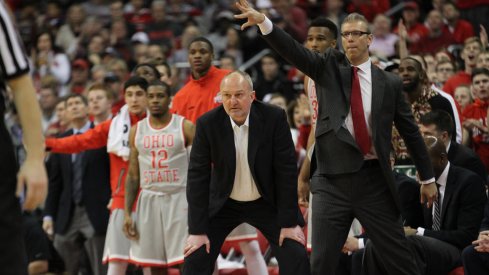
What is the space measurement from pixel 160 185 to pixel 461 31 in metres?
6.87

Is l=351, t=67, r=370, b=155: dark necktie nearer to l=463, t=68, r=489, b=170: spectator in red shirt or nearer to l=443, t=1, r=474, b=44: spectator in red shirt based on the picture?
l=463, t=68, r=489, b=170: spectator in red shirt

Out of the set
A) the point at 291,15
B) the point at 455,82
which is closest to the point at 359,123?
the point at 455,82

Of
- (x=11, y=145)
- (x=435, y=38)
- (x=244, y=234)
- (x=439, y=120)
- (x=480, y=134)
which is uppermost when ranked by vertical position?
(x=435, y=38)

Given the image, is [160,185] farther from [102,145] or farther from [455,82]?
[455,82]

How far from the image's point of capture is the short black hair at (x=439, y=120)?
791cm

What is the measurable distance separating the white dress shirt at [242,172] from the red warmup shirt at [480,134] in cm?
305

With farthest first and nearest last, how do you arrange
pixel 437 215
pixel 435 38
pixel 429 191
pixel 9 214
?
pixel 435 38, pixel 437 215, pixel 429 191, pixel 9 214

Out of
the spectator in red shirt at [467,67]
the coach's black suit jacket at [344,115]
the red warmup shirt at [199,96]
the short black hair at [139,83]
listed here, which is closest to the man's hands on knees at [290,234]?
the coach's black suit jacket at [344,115]

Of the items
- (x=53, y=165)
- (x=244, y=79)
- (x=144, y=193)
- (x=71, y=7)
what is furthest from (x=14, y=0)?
(x=244, y=79)

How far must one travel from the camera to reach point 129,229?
8305 millimetres

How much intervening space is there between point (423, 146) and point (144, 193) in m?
2.85

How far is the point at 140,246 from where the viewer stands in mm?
8273

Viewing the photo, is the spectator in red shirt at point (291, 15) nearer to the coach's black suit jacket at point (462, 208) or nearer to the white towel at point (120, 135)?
the white towel at point (120, 135)

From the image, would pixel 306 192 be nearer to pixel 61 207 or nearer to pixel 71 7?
pixel 61 207
